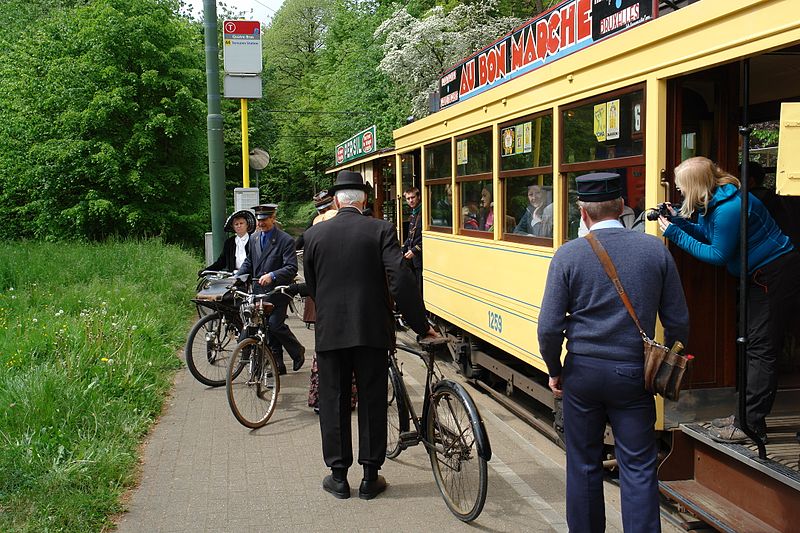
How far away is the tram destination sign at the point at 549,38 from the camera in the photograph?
17.3ft

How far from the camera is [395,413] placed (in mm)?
5402

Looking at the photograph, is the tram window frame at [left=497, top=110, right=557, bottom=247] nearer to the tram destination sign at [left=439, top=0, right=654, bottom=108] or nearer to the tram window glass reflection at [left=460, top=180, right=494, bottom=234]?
the tram window glass reflection at [left=460, top=180, right=494, bottom=234]

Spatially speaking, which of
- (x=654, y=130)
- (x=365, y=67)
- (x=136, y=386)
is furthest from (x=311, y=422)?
(x=365, y=67)

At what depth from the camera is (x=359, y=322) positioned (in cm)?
479

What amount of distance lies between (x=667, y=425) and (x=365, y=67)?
33.6 meters

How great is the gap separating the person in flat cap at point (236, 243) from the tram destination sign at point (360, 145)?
7754 millimetres

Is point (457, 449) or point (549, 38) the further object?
point (549, 38)

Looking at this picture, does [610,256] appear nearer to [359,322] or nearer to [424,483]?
[359,322]

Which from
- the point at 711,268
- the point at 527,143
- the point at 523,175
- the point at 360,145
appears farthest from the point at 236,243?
the point at 360,145

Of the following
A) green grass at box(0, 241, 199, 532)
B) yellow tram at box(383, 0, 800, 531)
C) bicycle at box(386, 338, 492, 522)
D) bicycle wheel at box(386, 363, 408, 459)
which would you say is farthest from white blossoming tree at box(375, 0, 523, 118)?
bicycle at box(386, 338, 492, 522)

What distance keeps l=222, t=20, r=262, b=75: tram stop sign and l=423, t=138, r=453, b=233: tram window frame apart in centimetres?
418

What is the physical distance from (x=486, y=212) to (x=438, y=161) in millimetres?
1738

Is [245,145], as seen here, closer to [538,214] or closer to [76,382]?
[76,382]

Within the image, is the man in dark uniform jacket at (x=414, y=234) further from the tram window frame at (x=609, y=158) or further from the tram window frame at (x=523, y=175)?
the tram window frame at (x=609, y=158)
